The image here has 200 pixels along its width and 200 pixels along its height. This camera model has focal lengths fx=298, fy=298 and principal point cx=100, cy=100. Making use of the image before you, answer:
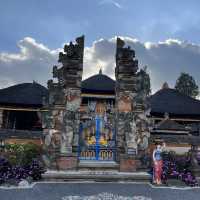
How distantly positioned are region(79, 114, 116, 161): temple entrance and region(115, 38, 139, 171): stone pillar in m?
0.70

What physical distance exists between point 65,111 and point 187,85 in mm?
38107

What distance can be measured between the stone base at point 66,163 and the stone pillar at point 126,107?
1.92 m

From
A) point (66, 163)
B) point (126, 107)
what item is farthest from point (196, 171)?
point (66, 163)

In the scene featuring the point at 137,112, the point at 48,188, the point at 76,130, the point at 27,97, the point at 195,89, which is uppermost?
the point at 195,89

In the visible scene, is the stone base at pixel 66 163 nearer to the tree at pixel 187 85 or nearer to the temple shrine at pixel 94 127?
the temple shrine at pixel 94 127

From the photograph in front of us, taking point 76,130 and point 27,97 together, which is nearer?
point 76,130

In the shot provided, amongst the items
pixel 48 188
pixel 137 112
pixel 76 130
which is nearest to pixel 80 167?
pixel 76 130

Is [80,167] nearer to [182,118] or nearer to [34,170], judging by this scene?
[34,170]

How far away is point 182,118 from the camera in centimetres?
Result: 2175

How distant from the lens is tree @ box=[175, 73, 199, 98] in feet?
153

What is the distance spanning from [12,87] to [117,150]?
13917mm

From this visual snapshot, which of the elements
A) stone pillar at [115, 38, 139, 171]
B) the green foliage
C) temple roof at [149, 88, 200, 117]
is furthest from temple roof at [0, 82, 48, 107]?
temple roof at [149, 88, 200, 117]

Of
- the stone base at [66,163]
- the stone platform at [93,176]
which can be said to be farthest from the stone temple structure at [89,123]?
the stone platform at [93,176]

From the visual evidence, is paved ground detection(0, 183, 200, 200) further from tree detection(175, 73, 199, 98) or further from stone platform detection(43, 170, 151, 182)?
tree detection(175, 73, 199, 98)
